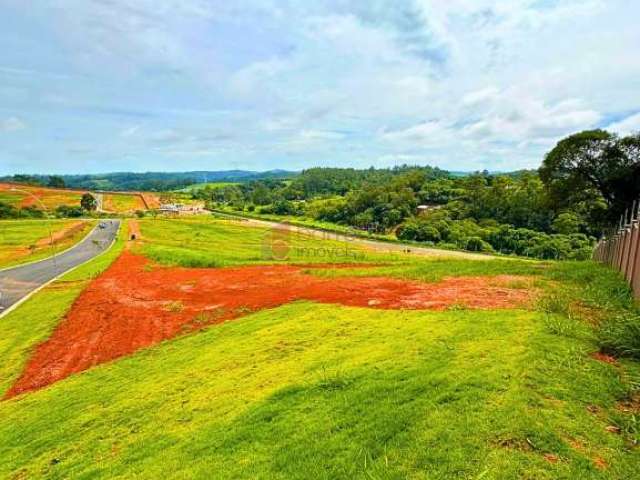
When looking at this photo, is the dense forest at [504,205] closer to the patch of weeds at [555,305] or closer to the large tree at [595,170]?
the large tree at [595,170]

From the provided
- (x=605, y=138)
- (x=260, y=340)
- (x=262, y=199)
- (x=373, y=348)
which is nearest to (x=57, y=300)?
(x=260, y=340)

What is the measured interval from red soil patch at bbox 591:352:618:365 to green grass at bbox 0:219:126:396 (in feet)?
52.0

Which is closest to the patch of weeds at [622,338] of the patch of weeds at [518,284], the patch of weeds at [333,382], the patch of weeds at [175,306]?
the patch of weeds at [333,382]

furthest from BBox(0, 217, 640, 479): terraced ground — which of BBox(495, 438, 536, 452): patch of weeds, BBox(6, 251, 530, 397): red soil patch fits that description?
BBox(6, 251, 530, 397): red soil patch

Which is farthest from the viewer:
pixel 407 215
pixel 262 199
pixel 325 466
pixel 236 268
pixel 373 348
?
pixel 262 199

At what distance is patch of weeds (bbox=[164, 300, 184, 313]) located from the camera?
676 inches

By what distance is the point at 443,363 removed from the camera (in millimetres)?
7250

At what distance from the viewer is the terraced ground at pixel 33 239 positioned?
140 feet

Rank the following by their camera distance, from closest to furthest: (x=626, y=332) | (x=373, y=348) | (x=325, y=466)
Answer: (x=325, y=466)
(x=626, y=332)
(x=373, y=348)

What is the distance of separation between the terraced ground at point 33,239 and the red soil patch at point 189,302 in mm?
25657

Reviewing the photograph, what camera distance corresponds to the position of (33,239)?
187 ft

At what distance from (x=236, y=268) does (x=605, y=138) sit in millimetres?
23344

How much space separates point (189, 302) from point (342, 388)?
1304 cm

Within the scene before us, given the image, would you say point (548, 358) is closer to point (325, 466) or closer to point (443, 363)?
point (443, 363)
